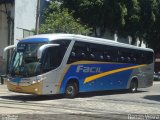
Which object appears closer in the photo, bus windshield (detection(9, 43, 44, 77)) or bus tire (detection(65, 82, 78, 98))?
bus windshield (detection(9, 43, 44, 77))

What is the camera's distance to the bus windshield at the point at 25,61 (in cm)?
1972

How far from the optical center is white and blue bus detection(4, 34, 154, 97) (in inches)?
779

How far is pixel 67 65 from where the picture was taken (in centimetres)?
2112

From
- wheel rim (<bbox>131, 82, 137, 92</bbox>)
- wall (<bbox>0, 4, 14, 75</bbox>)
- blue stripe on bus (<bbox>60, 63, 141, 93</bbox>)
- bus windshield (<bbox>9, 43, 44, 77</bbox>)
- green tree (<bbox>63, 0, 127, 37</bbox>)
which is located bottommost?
wheel rim (<bbox>131, 82, 137, 92</bbox>)

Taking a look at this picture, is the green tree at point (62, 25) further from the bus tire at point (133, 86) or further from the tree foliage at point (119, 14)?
the bus tire at point (133, 86)

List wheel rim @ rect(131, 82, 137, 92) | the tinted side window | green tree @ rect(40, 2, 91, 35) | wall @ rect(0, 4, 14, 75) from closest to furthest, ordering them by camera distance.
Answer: the tinted side window < wheel rim @ rect(131, 82, 137, 92) < green tree @ rect(40, 2, 91, 35) < wall @ rect(0, 4, 14, 75)

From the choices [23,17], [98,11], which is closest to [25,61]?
[23,17]

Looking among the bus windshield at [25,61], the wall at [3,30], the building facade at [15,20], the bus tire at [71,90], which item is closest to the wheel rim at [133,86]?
the bus tire at [71,90]

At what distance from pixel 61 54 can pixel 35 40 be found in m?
1.36

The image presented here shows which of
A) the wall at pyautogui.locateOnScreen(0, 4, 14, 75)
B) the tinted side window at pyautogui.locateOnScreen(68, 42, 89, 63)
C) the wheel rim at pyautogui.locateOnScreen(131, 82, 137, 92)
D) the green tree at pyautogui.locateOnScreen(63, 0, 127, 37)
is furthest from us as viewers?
the green tree at pyautogui.locateOnScreen(63, 0, 127, 37)

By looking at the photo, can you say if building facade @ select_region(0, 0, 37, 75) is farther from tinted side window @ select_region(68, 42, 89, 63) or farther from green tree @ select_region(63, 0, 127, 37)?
tinted side window @ select_region(68, 42, 89, 63)

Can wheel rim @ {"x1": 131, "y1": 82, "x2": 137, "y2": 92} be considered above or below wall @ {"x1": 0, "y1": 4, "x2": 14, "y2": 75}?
below

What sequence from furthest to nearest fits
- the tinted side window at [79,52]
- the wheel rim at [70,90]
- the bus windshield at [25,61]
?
1. the wheel rim at [70,90]
2. the tinted side window at [79,52]
3. the bus windshield at [25,61]

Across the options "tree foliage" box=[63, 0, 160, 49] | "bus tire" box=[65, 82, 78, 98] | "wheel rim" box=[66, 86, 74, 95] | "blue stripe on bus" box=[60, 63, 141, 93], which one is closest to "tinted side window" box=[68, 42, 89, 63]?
"blue stripe on bus" box=[60, 63, 141, 93]
